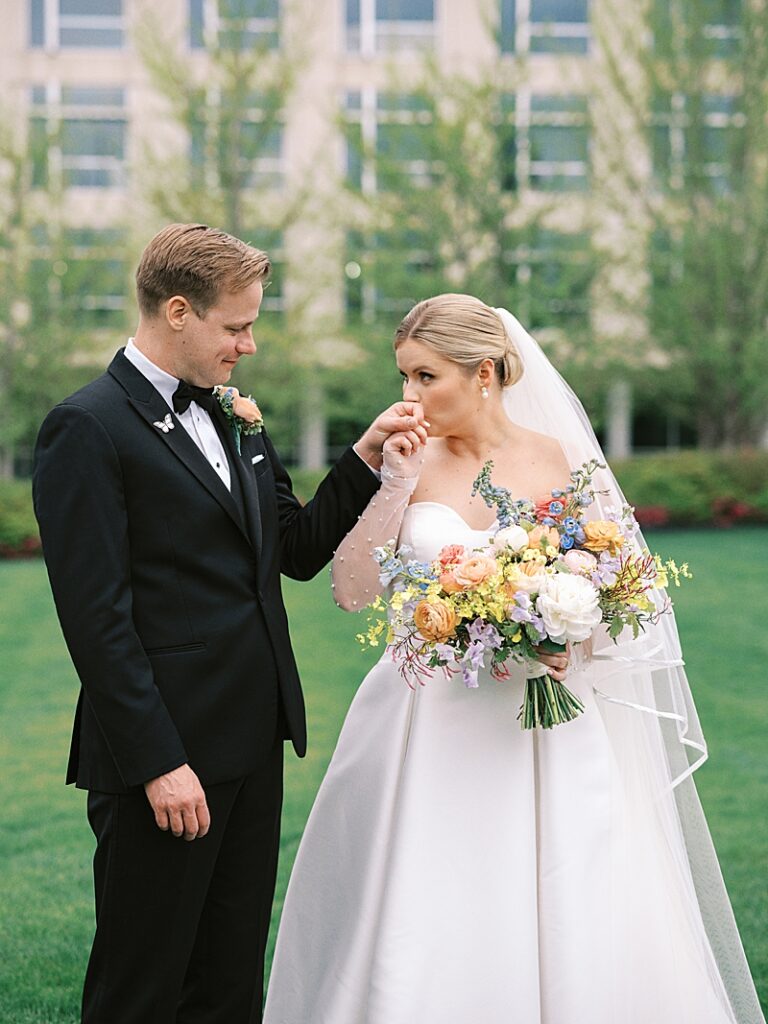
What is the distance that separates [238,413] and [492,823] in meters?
1.42

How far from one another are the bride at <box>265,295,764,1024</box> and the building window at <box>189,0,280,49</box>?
23231mm

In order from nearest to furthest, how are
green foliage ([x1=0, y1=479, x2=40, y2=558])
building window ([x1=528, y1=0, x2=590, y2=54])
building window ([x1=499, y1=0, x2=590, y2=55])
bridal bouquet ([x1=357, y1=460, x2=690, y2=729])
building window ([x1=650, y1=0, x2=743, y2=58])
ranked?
1. bridal bouquet ([x1=357, y1=460, x2=690, y2=729])
2. green foliage ([x1=0, y1=479, x2=40, y2=558])
3. building window ([x1=650, y1=0, x2=743, y2=58])
4. building window ([x1=499, y1=0, x2=590, y2=55])
5. building window ([x1=528, y1=0, x2=590, y2=54])

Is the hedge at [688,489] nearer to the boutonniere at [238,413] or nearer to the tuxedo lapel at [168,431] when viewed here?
the boutonniere at [238,413]

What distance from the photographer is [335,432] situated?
106 ft

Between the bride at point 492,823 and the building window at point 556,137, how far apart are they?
877 inches

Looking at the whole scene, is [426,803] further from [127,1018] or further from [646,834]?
[127,1018]

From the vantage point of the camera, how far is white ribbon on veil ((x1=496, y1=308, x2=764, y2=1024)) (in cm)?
373

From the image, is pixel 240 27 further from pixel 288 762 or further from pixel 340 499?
pixel 340 499

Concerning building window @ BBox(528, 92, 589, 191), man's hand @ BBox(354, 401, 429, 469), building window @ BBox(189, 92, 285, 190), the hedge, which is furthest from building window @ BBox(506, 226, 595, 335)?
man's hand @ BBox(354, 401, 429, 469)

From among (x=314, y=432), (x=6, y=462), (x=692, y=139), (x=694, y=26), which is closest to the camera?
(x=694, y=26)

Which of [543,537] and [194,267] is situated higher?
[194,267]

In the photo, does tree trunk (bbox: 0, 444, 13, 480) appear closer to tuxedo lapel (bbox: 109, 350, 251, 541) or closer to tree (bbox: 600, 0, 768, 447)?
tree (bbox: 600, 0, 768, 447)

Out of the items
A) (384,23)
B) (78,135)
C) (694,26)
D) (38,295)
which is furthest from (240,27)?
(694,26)

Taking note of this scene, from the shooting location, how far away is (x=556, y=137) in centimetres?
2611
